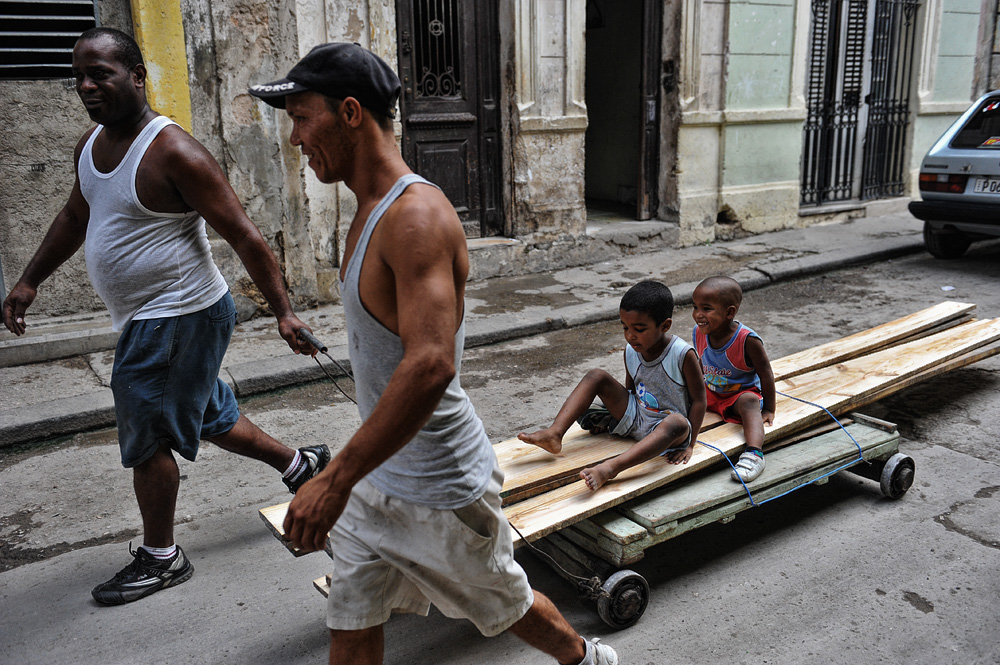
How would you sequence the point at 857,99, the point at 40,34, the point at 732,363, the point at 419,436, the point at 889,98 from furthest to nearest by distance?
the point at 889,98 < the point at 857,99 < the point at 40,34 < the point at 732,363 < the point at 419,436

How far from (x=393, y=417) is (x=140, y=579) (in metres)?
1.89

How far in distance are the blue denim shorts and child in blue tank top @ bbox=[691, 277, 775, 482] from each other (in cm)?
194

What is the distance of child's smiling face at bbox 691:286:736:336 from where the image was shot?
346cm

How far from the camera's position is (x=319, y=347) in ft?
9.37

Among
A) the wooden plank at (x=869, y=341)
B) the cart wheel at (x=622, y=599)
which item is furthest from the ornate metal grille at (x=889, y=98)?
the cart wheel at (x=622, y=599)

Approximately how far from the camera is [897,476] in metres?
3.62

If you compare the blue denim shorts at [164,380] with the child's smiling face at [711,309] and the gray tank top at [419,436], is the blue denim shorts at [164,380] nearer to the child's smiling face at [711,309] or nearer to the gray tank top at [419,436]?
the gray tank top at [419,436]

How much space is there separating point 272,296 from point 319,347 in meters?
0.37

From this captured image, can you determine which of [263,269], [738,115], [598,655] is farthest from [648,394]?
[738,115]

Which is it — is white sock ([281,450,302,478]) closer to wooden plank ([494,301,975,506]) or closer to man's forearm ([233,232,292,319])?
man's forearm ([233,232,292,319])

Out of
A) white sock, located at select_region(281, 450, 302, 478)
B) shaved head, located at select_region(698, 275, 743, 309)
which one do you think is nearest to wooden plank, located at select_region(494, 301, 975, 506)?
shaved head, located at select_region(698, 275, 743, 309)

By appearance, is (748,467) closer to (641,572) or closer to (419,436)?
(641,572)

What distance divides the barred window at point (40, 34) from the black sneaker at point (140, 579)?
415 cm

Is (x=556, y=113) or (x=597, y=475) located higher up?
(x=556, y=113)
